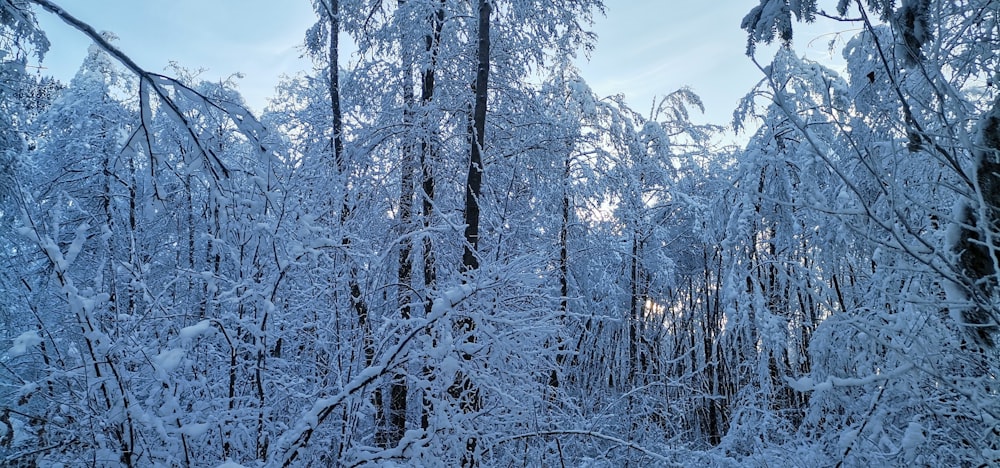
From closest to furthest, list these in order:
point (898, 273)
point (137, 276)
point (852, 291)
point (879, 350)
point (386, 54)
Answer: point (137, 276) < point (898, 273) < point (879, 350) < point (852, 291) < point (386, 54)

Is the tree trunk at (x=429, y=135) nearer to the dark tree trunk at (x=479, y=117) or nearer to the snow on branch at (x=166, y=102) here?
the dark tree trunk at (x=479, y=117)

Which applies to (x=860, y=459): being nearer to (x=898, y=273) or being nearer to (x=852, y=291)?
(x=898, y=273)

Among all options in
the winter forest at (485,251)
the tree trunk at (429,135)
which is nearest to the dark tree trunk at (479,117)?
the winter forest at (485,251)

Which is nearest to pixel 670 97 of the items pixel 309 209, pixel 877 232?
pixel 877 232

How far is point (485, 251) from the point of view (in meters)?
7.36

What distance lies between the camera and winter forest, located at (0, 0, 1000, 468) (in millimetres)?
2926

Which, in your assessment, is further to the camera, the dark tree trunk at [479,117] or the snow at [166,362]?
the dark tree trunk at [479,117]

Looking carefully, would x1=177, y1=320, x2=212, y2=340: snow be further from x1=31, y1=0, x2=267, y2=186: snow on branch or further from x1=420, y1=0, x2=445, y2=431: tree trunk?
x1=420, y1=0, x2=445, y2=431: tree trunk

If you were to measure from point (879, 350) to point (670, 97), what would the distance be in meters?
8.53

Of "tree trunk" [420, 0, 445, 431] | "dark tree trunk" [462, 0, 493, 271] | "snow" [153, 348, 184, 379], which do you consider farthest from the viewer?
"tree trunk" [420, 0, 445, 431]

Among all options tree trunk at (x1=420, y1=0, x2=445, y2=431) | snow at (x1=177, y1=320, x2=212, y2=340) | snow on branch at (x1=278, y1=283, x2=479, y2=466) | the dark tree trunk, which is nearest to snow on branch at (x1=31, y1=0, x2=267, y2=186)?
snow at (x1=177, y1=320, x2=212, y2=340)

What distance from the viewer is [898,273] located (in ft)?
15.1

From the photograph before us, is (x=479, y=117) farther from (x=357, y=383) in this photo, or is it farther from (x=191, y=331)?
(x=191, y=331)

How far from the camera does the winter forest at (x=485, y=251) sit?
2926 mm
